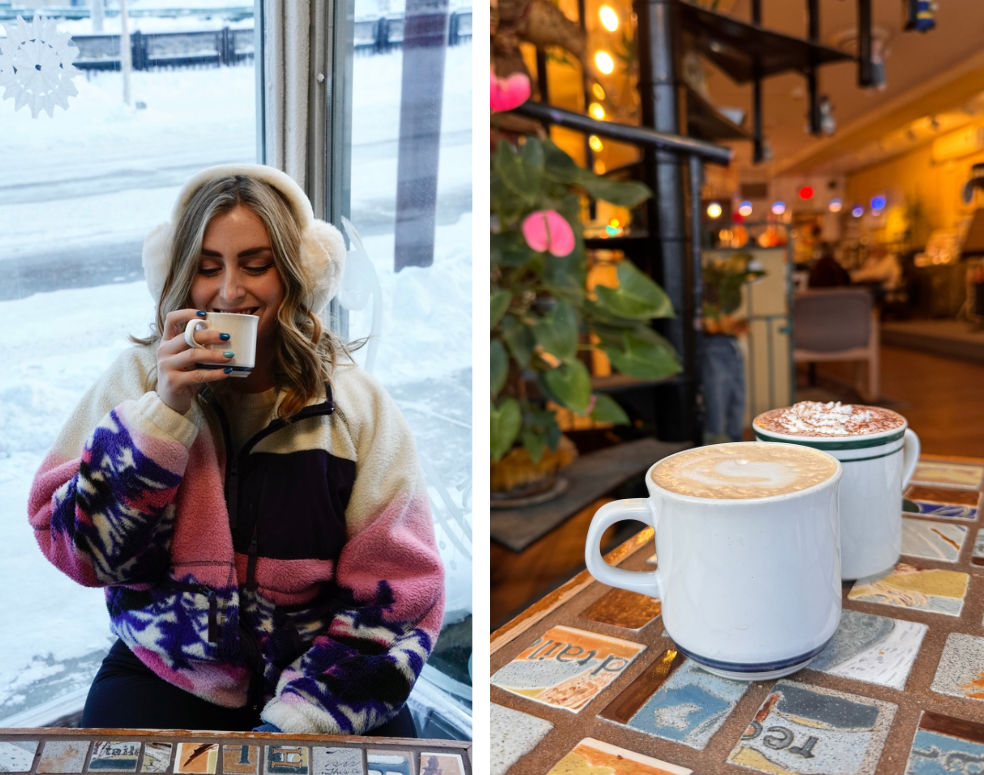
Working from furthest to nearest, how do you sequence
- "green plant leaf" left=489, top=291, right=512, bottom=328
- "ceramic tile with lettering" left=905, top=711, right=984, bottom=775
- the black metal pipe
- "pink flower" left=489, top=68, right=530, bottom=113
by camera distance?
"green plant leaf" left=489, top=291, right=512, bottom=328 < "pink flower" left=489, top=68, right=530, bottom=113 < the black metal pipe < "ceramic tile with lettering" left=905, top=711, right=984, bottom=775

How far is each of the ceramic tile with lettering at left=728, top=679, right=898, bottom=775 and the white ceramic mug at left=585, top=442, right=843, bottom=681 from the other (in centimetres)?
2

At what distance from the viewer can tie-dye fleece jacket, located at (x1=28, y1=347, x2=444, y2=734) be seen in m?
0.44

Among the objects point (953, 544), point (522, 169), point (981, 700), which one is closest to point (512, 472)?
point (522, 169)

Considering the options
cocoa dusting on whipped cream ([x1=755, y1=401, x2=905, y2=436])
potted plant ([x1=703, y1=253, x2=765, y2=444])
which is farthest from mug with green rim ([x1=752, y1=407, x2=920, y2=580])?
potted plant ([x1=703, y1=253, x2=765, y2=444])

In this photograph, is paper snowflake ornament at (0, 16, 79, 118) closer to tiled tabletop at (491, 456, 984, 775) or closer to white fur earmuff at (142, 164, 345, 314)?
white fur earmuff at (142, 164, 345, 314)

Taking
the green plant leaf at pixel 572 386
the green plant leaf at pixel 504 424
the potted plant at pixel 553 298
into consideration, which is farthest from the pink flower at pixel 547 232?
the green plant leaf at pixel 504 424

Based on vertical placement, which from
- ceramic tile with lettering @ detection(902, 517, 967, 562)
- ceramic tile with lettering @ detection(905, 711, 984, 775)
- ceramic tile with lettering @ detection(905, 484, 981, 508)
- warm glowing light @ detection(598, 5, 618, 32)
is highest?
warm glowing light @ detection(598, 5, 618, 32)

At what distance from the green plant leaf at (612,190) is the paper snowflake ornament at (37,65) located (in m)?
1.15

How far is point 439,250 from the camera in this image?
0.50 m

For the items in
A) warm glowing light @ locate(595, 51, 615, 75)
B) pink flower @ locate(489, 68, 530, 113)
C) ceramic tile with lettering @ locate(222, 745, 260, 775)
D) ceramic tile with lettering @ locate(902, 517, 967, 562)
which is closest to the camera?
ceramic tile with lettering @ locate(222, 745, 260, 775)

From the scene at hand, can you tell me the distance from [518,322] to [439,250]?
98 centimetres

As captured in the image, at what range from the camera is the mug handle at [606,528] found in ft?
1.24

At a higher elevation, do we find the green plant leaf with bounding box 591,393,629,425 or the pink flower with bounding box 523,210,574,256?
the pink flower with bounding box 523,210,574,256

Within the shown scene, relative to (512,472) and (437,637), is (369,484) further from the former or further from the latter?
(512,472)
